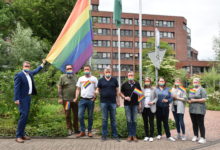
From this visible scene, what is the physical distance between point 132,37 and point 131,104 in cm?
6383

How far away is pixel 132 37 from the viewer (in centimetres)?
7050

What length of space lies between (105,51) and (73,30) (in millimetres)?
59266

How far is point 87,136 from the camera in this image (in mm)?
8305

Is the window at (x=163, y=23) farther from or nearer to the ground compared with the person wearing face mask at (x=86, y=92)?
farther from the ground

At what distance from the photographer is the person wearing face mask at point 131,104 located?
7785 millimetres

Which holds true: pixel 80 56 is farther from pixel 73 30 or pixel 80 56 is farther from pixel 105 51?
pixel 105 51

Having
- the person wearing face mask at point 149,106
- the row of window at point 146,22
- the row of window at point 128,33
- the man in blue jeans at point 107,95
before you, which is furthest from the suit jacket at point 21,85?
the row of window at point 146,22

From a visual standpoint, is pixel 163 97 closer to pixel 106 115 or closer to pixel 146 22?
pixel 106 115

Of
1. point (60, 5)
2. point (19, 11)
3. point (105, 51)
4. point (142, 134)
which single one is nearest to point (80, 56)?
point (142, 134)

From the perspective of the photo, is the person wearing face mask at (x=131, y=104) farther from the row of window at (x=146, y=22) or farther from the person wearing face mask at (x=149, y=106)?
the row of window at (x=146, y=22)

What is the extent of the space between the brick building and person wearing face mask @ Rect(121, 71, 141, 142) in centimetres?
5732

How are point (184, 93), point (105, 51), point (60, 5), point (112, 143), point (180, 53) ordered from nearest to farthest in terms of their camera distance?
point (112, 143) → point (184, 93) → point (60, 5) → point (105, 51) → point (180, 53)

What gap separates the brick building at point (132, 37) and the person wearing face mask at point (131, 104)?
57318mm

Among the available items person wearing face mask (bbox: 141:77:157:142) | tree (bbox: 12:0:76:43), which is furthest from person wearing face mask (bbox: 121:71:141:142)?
tree (bbox: 12:0:76:43)
